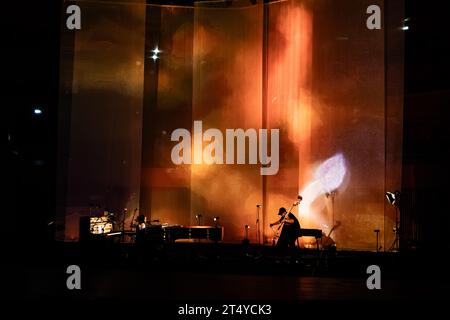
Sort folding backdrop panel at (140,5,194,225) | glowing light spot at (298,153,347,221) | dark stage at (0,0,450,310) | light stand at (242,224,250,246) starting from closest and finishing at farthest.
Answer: dark stage at (0,0,450,310) < light stand at (242,224,250,246) < glowing light spot at (298,153,347,221) < folding backdrop panel at (140,5,194,225)

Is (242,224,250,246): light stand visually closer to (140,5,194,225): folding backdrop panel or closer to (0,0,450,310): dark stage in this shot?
(0,0,450,310): dark stage

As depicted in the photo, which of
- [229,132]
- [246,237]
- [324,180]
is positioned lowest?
[246,237]

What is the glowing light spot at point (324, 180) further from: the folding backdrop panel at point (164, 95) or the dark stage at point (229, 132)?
the folding backdrop panel at point (164, 95)

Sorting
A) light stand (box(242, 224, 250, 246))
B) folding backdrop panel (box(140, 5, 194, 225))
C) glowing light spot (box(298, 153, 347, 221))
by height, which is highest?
folding backdrop panel (box(140, 5, 194, 225))

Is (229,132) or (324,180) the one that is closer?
(324,180)

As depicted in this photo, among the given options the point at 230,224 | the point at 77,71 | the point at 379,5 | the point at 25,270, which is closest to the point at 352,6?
the point at 379,5

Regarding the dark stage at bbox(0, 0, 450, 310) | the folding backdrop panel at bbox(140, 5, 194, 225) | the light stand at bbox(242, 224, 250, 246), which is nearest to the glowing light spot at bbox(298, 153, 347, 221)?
the dark stage at bbox(0, 0, 450, 310)

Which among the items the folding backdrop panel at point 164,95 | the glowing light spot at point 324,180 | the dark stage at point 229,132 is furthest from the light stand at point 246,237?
the folding backdrop panel at point 164,95

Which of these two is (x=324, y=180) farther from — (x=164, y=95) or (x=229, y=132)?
(x=164, y=95)

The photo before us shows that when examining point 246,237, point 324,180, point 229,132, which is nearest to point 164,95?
point 229,132

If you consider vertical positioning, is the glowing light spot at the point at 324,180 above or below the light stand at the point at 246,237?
above

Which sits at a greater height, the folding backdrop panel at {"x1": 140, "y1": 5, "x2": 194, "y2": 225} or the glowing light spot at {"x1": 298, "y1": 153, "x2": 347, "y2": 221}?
the folding backdrop panel at {"x1": 140, "y1": 5, "x2": 194, "y2": 225}
